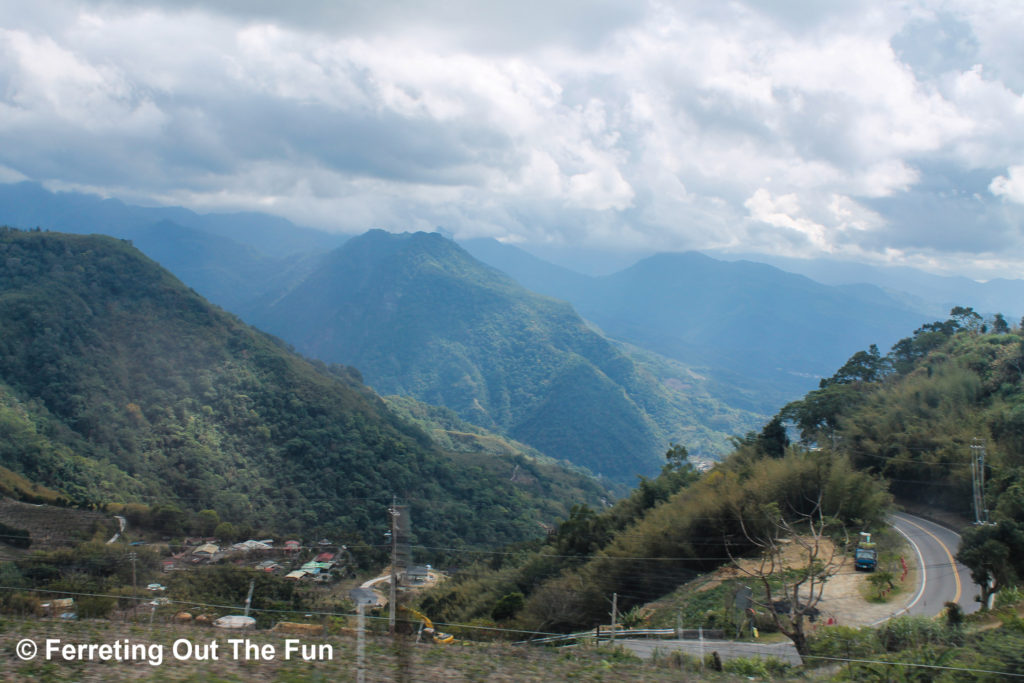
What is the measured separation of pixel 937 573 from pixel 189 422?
5331cm

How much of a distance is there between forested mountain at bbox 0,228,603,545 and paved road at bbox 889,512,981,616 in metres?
30.9

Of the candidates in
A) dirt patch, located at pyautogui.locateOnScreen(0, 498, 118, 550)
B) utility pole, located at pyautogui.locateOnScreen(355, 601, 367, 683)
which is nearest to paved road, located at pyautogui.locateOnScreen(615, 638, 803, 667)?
utility pole, located at pyautogui.locateOnScreen(355, 601, 367, 683)

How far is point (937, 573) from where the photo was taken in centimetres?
1872

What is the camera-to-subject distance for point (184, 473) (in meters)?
47.2

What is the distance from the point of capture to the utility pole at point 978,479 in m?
23.1

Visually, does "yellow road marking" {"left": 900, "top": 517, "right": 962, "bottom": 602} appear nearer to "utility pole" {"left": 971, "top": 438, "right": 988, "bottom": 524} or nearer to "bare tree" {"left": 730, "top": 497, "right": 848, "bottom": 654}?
"utility pole" {"left": 971, "top": 438, "right": 988, "bottom": 524}

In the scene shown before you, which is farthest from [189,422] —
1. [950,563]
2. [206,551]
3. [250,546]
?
[950,563]

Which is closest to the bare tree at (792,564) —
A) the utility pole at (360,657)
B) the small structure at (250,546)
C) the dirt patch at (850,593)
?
the dirt patch at (850,593)

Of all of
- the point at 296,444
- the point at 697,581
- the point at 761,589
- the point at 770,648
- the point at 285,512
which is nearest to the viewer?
the point at 770,648

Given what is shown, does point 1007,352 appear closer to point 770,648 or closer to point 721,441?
point 770,648

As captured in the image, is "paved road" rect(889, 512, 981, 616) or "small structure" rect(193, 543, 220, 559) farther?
"small structure" rect(193, 543, 220, 559)

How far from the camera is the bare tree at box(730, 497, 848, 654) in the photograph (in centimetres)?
1063

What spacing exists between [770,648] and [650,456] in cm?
12755

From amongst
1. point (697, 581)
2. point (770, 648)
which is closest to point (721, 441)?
point (697, 581)
